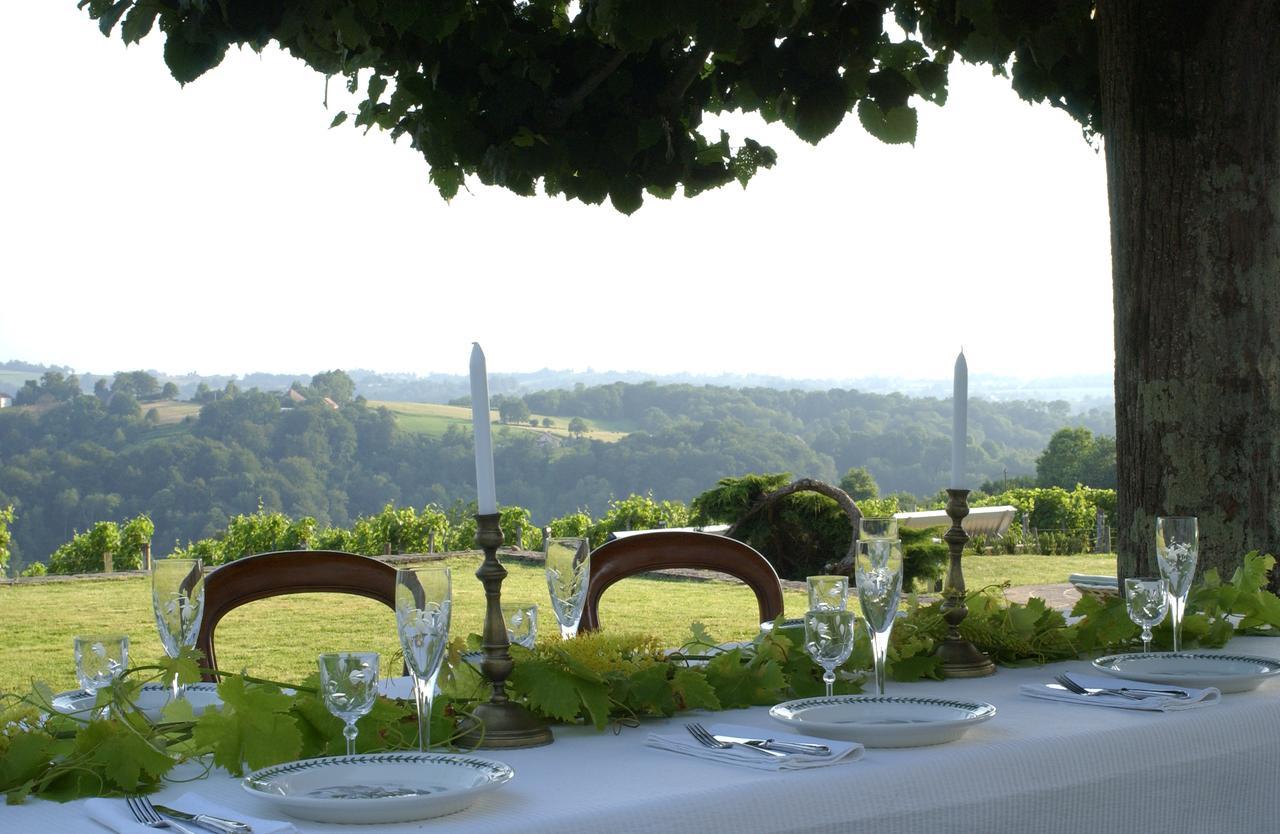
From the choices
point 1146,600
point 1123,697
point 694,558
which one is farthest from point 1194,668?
point 694,558

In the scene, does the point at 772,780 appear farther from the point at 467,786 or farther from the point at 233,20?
the point at 233,20

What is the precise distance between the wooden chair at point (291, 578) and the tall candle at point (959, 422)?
3.69 ft

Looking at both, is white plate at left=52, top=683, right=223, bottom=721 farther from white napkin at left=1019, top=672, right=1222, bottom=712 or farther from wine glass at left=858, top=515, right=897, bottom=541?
white napkin at left=1019, top=672, right=1222, bottom=712

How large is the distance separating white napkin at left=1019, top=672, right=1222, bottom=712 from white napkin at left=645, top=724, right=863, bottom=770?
0.46 metres

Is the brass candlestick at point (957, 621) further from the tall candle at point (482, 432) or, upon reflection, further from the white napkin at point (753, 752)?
the tall candle at point (482, 432)

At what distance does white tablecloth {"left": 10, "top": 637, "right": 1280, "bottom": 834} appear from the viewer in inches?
46.6

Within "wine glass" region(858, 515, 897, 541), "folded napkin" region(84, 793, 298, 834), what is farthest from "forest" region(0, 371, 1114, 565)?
"folded napkin" region(84, 793, 298, 834)

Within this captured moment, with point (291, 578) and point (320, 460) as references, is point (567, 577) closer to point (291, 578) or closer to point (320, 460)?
point (291, 578)

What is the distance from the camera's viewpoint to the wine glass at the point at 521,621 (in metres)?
1.75

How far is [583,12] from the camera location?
341 cm

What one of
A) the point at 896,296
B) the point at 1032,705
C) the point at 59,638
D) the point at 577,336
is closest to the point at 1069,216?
the point at 896,296

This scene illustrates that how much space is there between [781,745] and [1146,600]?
2.83 ft

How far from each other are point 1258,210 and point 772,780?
2156 millimetres

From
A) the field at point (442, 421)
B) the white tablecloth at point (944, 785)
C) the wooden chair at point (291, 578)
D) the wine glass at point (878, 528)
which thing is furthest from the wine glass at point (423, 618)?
the field at point (442, 421)
